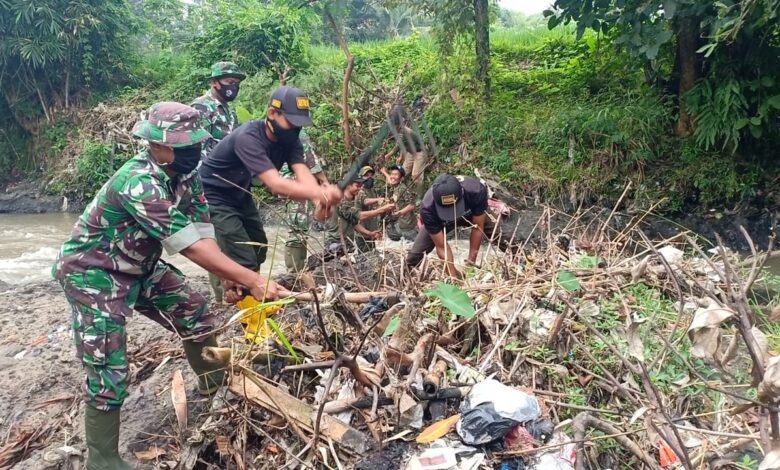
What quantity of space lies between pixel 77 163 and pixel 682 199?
10243 millimetres

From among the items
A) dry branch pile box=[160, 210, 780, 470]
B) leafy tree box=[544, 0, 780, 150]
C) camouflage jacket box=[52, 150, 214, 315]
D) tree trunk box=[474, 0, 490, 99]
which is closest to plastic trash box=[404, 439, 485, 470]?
dry branch pile box=[160, 210, 780, 470]

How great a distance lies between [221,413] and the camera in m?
2.40

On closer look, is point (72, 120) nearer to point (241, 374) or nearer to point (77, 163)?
point (77, 163)

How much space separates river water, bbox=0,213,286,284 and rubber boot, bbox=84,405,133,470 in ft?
12.6

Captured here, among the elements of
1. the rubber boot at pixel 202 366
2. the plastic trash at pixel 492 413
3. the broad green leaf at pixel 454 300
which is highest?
the broad green leaf at pixel 454 300

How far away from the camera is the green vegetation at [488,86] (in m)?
6.53

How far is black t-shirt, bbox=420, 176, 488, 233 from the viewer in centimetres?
437

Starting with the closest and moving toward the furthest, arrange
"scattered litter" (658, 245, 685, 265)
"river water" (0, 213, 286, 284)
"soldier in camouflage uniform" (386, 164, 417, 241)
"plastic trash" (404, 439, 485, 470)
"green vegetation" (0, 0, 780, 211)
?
"plastic trash" (404, 439, 485, 470), "scattered litter" (658, 245, 685, 265), "soldier in camouflage uniform" (386, 164, 417, 241), "green vegetation" (0, 0, 780, 211), "river water" (0, 213, 286, 284)

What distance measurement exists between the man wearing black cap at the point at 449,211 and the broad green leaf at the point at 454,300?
171 cm

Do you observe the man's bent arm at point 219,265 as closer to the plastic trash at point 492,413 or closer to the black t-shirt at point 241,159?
the plastic trash at point 492,413

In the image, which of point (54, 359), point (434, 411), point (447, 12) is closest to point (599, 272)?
point (434, 411)

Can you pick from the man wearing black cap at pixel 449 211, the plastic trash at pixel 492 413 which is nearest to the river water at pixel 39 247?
the man wearing black cap at pixel 449 211

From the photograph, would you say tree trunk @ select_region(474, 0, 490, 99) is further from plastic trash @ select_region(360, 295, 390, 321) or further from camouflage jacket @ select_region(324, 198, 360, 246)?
plastic trash @ select_region(360, 295, 390, 321)

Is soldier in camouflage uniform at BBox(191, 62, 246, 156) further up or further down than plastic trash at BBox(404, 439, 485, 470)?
further up
